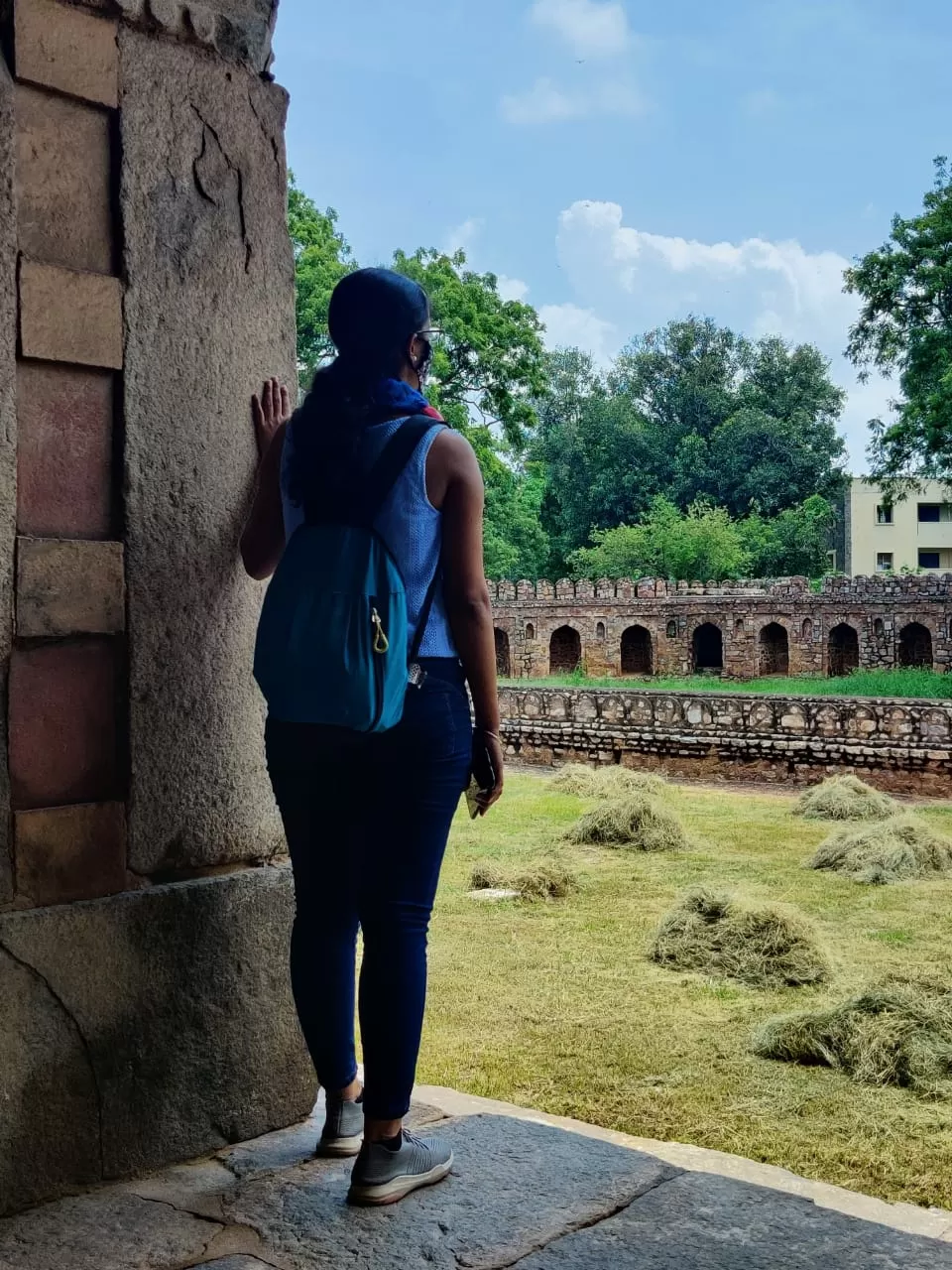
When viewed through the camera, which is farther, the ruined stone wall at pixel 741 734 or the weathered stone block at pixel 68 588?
the ruined stone wall at pixel 741 734

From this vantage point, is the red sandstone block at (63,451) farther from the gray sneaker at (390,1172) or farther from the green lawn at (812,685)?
the green lawn at (812,685)

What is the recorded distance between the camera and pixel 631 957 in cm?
638

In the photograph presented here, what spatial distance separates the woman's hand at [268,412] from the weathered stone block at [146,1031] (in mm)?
931

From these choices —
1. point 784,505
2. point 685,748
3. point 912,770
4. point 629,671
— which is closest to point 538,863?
point 912,770

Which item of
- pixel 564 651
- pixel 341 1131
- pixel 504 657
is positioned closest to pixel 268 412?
pixel 341 1131

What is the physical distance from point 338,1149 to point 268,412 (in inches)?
59.7

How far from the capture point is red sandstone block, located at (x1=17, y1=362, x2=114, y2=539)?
235 cm

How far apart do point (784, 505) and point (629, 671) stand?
11.9 metres

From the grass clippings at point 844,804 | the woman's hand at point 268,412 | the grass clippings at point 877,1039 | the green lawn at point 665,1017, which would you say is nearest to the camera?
the woman's hand at point 268,412

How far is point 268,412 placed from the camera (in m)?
2.71

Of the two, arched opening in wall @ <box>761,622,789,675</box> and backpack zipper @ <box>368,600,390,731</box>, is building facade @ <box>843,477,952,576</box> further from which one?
backpack zipper @ <box>368,600,390,731</box>

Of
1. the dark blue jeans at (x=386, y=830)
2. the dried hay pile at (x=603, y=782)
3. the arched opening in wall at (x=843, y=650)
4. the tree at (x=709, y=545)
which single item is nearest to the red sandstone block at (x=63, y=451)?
the dark blue jeans at (x=386, y=830)

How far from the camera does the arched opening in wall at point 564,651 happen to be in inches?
1398

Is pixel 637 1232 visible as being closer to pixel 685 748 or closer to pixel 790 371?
pixel 685 748
